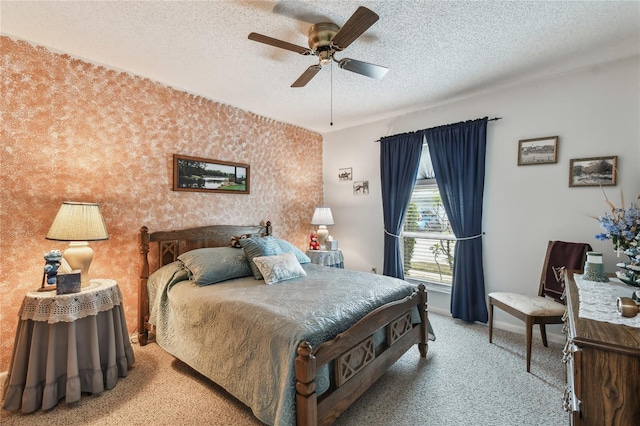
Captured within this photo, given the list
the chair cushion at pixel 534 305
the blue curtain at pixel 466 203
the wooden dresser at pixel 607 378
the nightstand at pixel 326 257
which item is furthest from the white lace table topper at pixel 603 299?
the nightstand at pixel 326 257

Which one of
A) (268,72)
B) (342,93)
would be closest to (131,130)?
(268,72)

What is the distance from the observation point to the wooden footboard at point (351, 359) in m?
1.44

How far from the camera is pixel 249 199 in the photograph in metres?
3.85

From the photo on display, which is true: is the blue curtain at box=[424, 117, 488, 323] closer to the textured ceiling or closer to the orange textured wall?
the textured ceiling

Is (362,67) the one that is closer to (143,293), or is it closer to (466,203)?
(466,203)

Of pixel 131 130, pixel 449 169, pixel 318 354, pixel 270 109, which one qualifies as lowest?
pixel 318 354

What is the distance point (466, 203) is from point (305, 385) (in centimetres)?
281

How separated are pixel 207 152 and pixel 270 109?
1.04m

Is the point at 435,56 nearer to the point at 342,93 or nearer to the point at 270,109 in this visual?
the point at 342,93

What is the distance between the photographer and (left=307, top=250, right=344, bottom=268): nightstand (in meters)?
3.98

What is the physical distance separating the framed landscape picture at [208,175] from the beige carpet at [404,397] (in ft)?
5.79

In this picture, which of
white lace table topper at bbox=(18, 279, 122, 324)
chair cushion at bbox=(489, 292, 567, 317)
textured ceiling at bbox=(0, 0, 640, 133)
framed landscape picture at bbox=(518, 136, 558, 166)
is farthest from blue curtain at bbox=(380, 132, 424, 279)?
white lace table topper at bbox=(18, 279, 122, 324)

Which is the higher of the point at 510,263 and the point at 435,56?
the point at 435,56

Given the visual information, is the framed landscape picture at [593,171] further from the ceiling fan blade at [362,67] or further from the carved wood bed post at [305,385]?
the carved wood bed post at [305,385]
